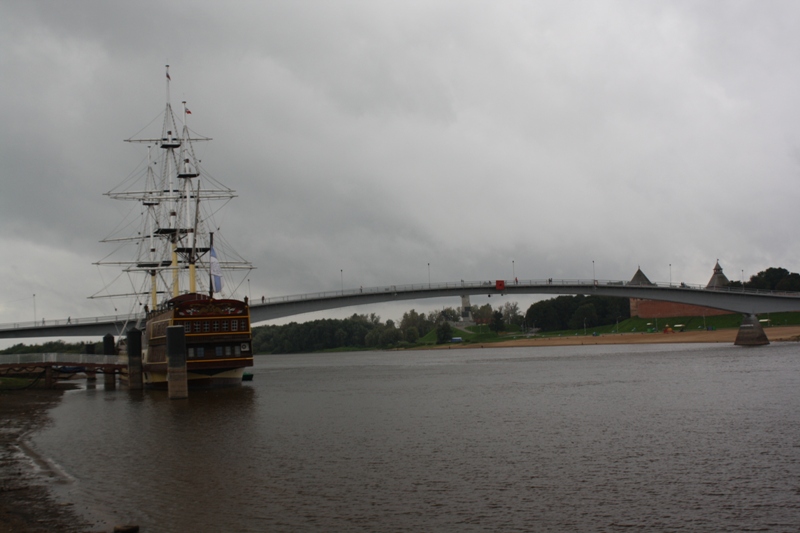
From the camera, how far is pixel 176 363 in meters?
58.7

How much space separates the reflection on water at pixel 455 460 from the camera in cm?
2023

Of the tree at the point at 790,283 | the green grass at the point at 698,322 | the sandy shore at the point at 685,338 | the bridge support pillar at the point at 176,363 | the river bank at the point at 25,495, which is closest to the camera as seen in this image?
the river bank at the point at 25,495

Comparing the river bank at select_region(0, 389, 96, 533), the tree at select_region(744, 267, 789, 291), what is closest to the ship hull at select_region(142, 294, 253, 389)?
the river bank at select_region(0, 389, 96, 533)

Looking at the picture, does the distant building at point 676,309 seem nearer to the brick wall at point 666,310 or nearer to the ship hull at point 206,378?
the brick wall at point 666,310

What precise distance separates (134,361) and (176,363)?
18.9 m

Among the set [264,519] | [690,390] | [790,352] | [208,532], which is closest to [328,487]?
[264,519]

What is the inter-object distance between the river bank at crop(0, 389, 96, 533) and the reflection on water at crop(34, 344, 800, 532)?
4.15 ft

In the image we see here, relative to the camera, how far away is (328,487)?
24.2 meters

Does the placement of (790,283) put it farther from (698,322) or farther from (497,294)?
(497,294)

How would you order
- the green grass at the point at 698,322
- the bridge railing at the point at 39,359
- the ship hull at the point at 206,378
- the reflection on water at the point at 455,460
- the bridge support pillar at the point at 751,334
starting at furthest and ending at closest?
the green grass at the point at 698,322
the bridge support pillar at the point at 751,334
the bridge railing at the point at 39,359
the ship hull at the point at 206,378
the reflection on water at the point at 455,460

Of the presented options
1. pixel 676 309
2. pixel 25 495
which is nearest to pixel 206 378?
pixel 25 495

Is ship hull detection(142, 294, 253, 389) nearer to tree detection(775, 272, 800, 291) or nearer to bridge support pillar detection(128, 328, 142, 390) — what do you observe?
bridge support pillar detection(128, 328, 142, 390)

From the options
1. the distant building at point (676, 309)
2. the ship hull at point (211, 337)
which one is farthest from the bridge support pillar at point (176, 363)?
Answer: the distant building at point (676, 309)

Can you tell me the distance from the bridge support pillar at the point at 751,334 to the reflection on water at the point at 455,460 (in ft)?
175
